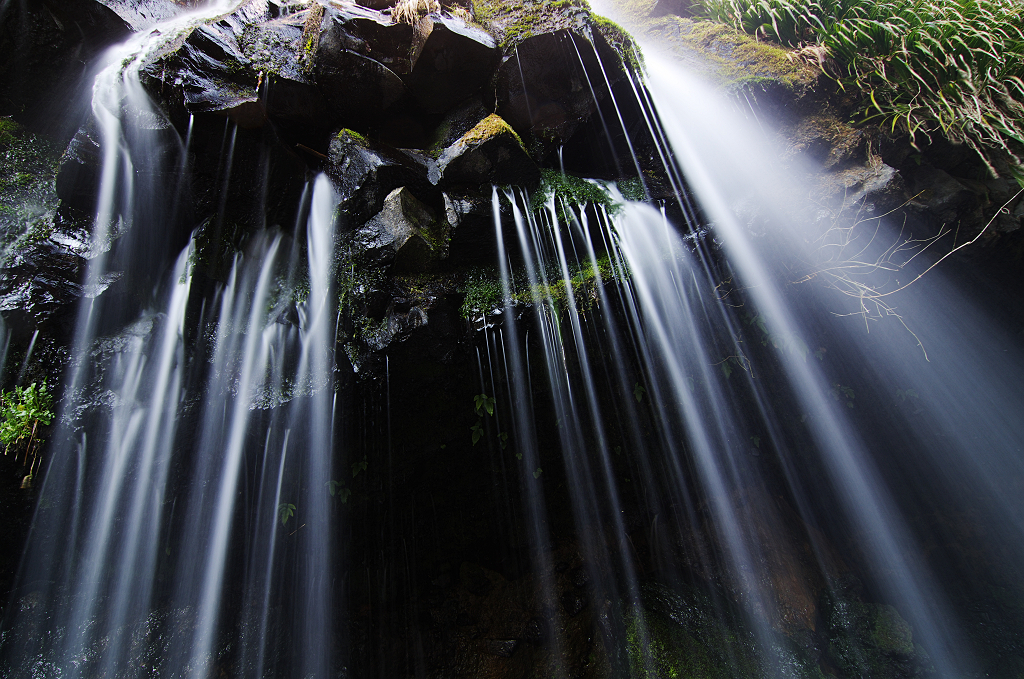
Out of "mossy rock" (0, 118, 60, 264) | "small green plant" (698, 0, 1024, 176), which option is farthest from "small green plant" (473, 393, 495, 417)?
"mossy rock" (0, 118, 60, 264)

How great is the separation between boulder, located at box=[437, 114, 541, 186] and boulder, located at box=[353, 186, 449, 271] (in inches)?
24.4

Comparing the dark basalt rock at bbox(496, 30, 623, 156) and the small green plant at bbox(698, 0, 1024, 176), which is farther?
the dark basalt rock at bbox(496, 30, 623, 156)

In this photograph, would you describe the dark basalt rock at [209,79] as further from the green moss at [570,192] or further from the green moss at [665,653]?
the green moss at [665,653]

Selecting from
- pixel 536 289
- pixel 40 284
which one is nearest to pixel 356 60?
pixel 536 289

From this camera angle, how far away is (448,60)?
485cm

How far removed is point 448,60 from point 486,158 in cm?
149

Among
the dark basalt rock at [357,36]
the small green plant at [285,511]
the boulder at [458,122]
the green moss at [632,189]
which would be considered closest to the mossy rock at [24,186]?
the dark basalt rock at [357,36]

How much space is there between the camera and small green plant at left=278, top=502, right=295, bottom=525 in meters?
4.03

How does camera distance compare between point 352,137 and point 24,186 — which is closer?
point 352,137

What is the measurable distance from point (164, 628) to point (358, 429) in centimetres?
289

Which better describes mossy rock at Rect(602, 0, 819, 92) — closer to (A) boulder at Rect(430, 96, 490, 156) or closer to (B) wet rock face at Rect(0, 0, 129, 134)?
(A) boulder at Rect(430, 96, 490, 156)

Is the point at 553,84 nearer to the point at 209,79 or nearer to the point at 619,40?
the point at 619,40

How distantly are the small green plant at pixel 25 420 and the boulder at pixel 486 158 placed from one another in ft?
14.8

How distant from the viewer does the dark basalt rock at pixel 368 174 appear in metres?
4.26
